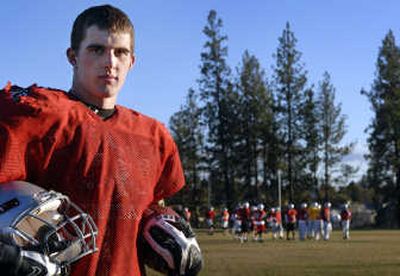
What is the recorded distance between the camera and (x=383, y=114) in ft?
196

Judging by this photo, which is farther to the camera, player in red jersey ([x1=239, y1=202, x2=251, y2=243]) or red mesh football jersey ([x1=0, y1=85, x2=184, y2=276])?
player in red jersey ([x1=239, y1=202, x2=251, y2=243])

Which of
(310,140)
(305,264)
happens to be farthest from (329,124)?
(305,264)

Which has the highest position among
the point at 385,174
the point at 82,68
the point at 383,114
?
the point at 383,114

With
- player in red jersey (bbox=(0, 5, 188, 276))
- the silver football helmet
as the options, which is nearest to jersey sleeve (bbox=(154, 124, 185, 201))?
player in red jersey (bbox=(0, 5, 188, 276))

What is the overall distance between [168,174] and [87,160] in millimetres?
733

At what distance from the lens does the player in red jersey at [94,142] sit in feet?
10.2

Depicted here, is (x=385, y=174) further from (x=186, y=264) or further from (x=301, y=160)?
(x=186, y=264)

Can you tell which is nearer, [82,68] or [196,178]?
[82,68]

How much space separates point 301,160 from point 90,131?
59.3 metres

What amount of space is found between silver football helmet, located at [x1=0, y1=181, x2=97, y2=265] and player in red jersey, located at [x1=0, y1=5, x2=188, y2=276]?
0.16 m

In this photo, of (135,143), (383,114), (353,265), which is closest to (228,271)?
(353,265)

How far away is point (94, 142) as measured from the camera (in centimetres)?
335

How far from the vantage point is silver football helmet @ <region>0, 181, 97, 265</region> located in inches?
108

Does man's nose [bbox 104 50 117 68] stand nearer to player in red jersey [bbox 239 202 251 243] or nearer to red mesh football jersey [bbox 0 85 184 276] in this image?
red mesh football jersey [bbox 0 85 184 276]
